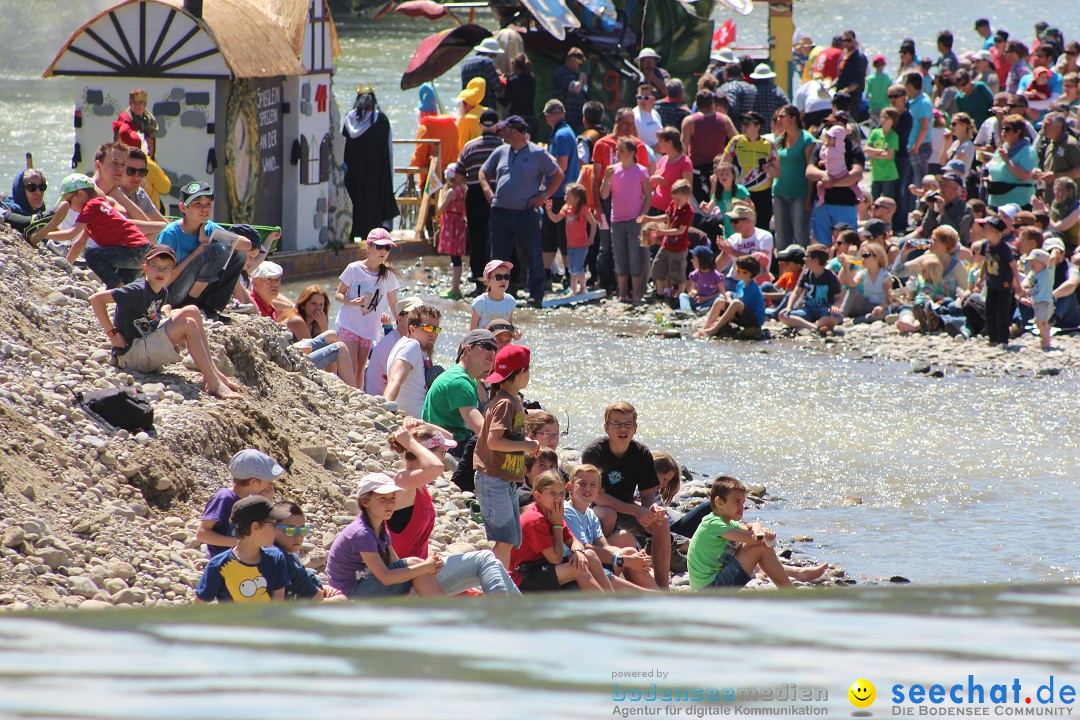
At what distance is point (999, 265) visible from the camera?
42.0 feet

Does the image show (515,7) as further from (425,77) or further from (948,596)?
(948,596)

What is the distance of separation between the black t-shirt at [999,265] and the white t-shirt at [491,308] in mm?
4533

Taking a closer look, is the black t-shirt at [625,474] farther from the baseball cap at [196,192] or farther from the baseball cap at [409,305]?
the baseball cap at [196,192]

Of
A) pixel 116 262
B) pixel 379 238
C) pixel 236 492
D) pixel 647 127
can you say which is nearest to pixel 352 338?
pixel 379 238

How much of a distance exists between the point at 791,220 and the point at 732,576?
9306 millimetres

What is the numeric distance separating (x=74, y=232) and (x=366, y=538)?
4.67m

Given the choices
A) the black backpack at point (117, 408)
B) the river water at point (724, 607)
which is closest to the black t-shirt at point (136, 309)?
the black backpack at point (117, 408)

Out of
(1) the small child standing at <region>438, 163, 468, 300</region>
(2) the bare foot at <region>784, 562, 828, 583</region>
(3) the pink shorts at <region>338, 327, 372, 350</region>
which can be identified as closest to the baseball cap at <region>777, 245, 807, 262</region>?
(1) the small child standing at <region>438, 163, 468, 300</region>

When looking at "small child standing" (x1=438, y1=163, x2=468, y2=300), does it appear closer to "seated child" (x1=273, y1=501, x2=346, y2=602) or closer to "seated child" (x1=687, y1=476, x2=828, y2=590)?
"seated child" (x1=687, y1=476, x2=828, y2=590)

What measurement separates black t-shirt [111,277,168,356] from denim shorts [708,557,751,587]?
10.9ft

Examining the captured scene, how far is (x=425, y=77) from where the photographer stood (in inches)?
870

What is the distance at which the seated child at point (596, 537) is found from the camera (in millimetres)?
7420

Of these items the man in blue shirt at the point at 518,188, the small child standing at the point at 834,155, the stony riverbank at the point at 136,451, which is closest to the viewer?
the stony riverbank at the point at 136,451

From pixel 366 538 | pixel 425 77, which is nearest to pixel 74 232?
pixel 366 538
